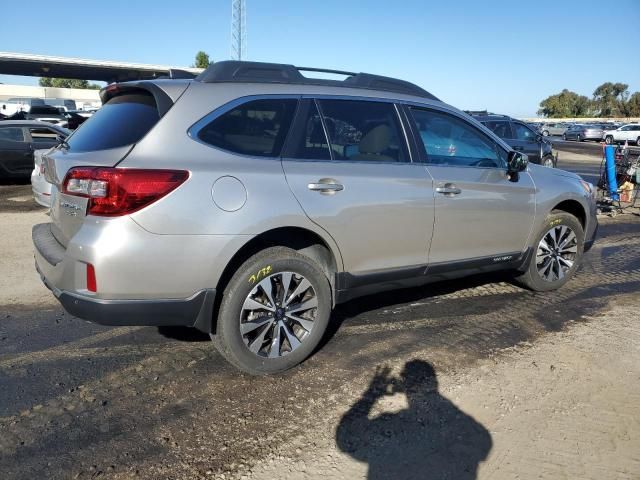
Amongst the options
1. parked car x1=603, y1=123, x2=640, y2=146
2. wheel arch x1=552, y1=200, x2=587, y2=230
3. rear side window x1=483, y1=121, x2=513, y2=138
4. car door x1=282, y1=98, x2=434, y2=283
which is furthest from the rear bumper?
parked car x1=603, y1=123, x2=640, y2=146

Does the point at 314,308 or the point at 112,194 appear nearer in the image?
the point at 112,194

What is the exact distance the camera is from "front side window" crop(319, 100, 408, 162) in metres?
3.70

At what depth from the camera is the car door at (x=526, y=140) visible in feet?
52.9

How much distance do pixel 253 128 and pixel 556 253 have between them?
3.43m

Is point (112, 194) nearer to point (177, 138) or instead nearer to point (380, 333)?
point (177, 138)

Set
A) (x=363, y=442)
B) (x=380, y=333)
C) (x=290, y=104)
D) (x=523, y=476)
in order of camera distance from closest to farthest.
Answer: (x=523, y=476) < (x=363, y=442) < (x=290, y=104) < (x=380, y=333)

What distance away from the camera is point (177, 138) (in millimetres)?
3057

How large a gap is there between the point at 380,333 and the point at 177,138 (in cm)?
219

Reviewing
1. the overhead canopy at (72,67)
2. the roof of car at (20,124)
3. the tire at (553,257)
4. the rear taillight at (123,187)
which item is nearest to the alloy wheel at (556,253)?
the tire at (553,257)

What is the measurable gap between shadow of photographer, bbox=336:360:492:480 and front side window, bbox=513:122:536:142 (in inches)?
574

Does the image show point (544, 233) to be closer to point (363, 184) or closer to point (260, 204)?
point (363, 184)

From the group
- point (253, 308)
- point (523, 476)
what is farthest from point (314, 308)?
point (523, 476)

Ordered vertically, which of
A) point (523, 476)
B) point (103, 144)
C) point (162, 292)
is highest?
point (103, 144)

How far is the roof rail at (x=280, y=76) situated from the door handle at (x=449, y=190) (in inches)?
32.6
